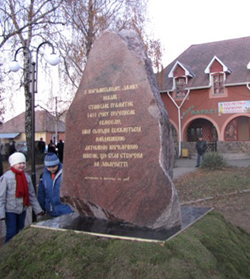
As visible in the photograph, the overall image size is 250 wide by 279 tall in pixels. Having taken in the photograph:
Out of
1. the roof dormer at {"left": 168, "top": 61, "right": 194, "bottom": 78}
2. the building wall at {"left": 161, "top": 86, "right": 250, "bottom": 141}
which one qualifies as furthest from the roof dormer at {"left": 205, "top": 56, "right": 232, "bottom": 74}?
the roof dormer at {"left": 168, "top": 61, "right": 194, "bottom": 78}

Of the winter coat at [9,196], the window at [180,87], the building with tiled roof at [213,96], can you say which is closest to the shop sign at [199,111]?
the building with tiled roof at [213,96]

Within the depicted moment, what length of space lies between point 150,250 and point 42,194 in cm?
220

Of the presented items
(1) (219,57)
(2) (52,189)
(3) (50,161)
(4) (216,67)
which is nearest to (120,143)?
(3) (50,161)

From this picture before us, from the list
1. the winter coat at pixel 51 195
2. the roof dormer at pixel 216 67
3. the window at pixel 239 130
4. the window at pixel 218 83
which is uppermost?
the roof dormer at pixel 216 67

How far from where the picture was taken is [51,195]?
4875mm

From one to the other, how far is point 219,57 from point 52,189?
24068mm

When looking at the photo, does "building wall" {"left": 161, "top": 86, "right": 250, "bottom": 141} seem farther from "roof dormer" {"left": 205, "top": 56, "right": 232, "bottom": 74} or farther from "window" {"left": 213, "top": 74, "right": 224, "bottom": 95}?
"roof dormer" {"left": 205, "top": 56, "right": 232, "bottom": 74}

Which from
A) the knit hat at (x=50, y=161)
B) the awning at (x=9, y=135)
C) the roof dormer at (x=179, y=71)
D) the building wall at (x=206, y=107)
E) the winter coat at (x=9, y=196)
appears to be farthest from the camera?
the awning at (x=9, y=135)

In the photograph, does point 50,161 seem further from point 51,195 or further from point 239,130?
point 239,130

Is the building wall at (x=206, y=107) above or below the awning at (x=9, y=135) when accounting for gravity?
above

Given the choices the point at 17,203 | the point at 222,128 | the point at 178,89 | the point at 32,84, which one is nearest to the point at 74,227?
the point at 17,203

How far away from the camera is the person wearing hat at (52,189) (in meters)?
4.85

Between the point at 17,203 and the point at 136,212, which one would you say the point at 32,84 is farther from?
the point at 136,212

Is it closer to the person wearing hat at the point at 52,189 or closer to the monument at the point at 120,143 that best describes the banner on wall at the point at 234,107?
the monument at the point at 120,143
